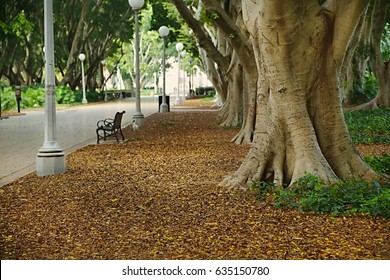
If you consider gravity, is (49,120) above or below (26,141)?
above

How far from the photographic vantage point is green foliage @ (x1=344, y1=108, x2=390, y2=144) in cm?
1756

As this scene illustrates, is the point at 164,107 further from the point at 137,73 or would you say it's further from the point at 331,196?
the point at 331,196

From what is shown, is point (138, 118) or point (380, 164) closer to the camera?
point (380, 164)

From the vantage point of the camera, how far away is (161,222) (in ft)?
25.8

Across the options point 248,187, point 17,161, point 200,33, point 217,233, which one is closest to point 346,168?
point 248,187

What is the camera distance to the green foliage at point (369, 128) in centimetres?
1756

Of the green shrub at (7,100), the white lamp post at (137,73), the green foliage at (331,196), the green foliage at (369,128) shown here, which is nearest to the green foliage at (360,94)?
the green foliage at (369,128)

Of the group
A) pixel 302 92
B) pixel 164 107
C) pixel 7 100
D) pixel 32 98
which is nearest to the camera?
pixel 302 92

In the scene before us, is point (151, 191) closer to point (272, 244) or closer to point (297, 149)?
point (297, 149)

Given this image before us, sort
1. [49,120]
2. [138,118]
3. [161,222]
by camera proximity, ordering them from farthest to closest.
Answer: [138,118], [49,120], [161,222]

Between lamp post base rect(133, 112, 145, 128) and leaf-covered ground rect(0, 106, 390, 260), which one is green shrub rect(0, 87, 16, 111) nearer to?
lamp post base rect(133, 112, 145, 128)

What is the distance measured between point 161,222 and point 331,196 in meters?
2.20

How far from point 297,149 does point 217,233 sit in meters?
2.94

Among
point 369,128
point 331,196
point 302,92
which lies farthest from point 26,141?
point 331,196
